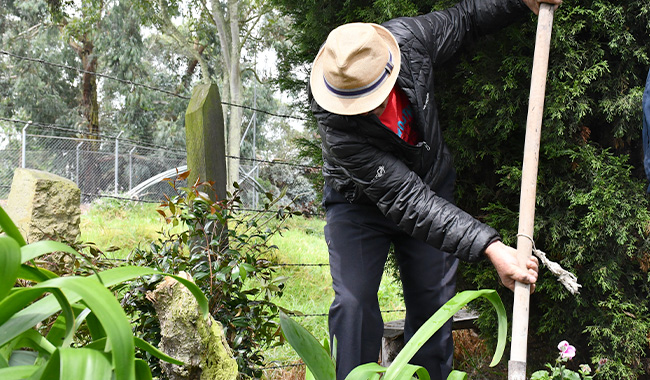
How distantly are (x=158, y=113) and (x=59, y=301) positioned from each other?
22628 millimetres

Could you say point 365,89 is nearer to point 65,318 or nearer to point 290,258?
point 65,318

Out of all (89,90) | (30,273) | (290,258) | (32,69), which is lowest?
(290,258)

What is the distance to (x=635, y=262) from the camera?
8.21ft

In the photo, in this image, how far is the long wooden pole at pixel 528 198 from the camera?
1.87 meters

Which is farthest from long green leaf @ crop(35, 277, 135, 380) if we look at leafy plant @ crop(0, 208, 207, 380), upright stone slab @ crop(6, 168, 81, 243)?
upright stone slab @ crop(6, 168, 81, 243)

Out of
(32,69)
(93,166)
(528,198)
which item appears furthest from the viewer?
(32,69)

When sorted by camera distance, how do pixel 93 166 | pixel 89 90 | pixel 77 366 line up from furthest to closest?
pixel 89 90
pixel 93 166
pixel 77 366

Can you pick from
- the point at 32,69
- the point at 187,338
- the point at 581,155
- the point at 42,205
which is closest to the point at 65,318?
the point at 187,338

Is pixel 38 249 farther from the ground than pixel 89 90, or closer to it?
closer to it

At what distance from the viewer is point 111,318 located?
841 mm

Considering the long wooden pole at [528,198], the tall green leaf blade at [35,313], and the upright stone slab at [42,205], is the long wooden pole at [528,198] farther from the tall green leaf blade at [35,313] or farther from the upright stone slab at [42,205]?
the upright stone slab at [42,205]

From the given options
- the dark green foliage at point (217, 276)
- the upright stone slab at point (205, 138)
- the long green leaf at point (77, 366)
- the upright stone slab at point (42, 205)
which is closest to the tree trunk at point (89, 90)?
the upright stone slab at point (42, 205)

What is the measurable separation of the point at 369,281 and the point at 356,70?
0.99 m

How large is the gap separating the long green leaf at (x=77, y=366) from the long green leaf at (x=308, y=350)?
366 mm
